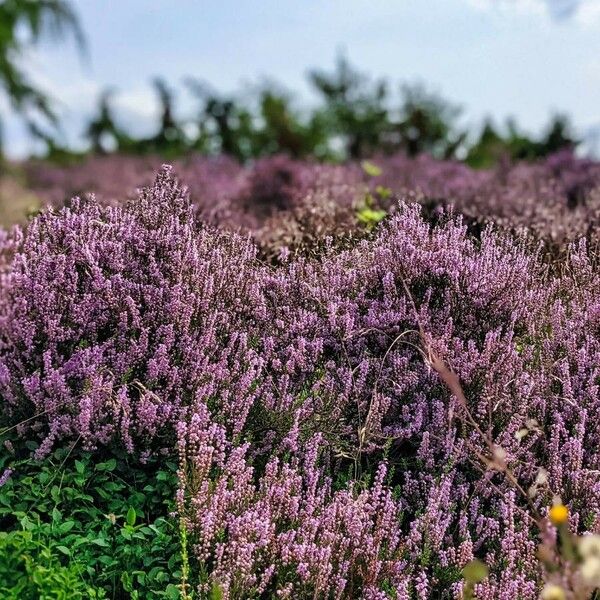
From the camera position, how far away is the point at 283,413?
11.8 ft

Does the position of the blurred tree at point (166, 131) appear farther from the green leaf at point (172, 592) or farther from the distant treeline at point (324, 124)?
the green leaf at point (172, 592)

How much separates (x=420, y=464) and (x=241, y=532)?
32.5 inches

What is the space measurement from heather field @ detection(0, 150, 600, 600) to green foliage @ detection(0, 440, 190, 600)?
12mm

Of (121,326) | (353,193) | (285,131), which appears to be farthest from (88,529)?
(285,131)

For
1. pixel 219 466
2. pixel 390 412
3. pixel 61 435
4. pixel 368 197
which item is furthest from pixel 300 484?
pixel 368 197

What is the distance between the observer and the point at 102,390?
349cm

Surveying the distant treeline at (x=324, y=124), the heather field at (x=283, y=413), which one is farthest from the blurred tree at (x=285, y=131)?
the heather field at (x=283, y=413)

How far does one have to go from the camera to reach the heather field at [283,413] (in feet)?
10.3

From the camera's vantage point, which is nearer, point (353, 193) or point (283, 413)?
point (283, 413)

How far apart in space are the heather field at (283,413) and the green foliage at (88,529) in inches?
0.5

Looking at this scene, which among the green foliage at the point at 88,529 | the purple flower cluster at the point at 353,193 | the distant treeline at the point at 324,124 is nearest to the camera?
the green foliage at the point at 88,529

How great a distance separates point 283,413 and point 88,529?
33.0 inches

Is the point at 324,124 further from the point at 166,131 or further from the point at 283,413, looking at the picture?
the point at 283,413

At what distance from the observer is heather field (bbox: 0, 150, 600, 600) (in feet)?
10.3
